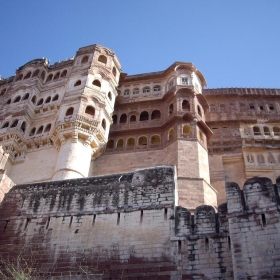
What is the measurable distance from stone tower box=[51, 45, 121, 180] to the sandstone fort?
9 cm

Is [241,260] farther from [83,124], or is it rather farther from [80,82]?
[80,82]

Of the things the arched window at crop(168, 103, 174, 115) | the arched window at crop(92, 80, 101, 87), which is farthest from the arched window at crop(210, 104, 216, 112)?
the arched window at crop(92, 80, 101, 87)

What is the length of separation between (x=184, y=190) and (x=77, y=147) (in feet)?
21.4

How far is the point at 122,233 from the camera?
11.2 m

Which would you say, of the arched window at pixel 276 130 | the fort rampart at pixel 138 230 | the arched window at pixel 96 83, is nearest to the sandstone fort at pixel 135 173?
the fort rampart at pixel 138 230

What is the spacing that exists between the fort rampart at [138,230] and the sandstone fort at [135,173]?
32mm

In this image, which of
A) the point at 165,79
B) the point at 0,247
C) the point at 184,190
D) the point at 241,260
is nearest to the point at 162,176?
the point at 241,260

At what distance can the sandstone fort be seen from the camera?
399 inches

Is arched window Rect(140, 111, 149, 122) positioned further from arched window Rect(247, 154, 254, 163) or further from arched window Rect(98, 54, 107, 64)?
arched window Rect(247, 154, 254, 163)

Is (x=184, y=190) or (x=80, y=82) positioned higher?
(x=80, y=82)

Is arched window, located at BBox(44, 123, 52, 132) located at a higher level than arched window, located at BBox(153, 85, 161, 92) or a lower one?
lower

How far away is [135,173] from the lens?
41.8ft

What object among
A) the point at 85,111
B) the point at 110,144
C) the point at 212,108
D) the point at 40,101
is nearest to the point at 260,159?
the point at 212,108

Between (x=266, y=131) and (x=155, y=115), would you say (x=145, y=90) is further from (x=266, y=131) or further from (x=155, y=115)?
(x=266, y=131)
